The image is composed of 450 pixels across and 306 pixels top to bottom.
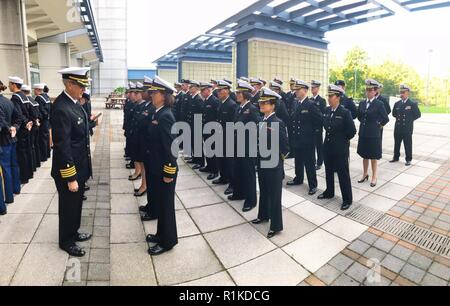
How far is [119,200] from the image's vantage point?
18.3ft

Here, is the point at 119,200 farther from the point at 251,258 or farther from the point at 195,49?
the point at 195,49

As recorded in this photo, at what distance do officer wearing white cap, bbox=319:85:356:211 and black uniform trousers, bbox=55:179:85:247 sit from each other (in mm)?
4122

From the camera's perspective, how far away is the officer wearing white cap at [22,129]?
19.0 feet

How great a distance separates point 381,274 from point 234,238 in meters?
1.81

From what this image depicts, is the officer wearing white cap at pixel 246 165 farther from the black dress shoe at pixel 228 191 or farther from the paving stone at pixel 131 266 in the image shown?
the paving stone at pixel 131 266

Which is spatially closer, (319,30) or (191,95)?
(191,95)

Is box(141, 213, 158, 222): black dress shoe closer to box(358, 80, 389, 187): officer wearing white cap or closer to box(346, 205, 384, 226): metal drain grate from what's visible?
box(346, 205, 384, 226): metal drain grate

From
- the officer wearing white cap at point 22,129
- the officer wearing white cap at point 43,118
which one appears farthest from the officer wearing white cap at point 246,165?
the officer wearing white cap at point 43,118

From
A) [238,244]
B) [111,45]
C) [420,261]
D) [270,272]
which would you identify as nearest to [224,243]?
[238,244]

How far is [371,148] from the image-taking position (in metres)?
6.61

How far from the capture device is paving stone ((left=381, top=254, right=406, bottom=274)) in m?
3.53

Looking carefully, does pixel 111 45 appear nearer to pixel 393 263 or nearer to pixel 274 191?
pixel 274 191

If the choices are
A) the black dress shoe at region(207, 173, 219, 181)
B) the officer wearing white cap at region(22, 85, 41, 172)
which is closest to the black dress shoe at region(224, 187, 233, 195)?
the black dress shoe at region(207, 173, 219, 181)
